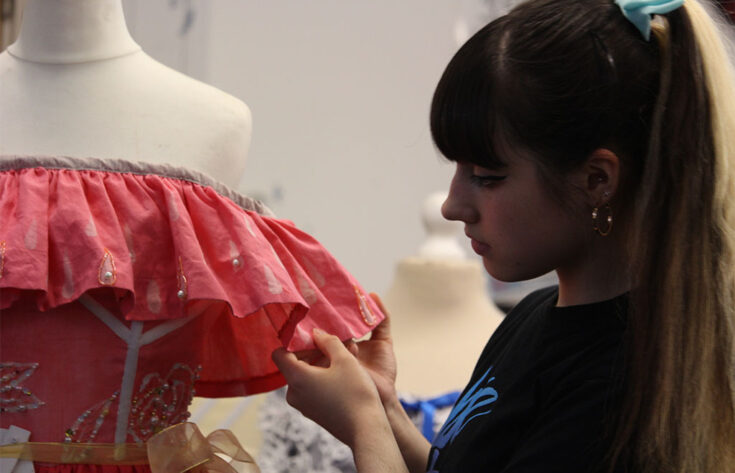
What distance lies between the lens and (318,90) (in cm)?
213

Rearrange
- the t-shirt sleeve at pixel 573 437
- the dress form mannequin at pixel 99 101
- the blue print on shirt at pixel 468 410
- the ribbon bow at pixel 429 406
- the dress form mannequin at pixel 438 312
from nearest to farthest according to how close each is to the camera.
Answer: the t-shirt sleeve at pixel 573 437
the blue print on shirt at pixel 468 410
the dress form mannequin at pixel 99 101
the ribbon bow at pixel 429 406
the dress form mannequin at pixel 438 312

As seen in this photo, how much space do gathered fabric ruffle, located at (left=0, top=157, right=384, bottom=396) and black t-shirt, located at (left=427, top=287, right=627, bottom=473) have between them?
171 millimetres

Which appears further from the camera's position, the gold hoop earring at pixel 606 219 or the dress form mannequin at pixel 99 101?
the dress form mannequin at pixel 99 101

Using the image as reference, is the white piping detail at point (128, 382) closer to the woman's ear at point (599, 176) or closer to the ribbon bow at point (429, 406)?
the woman's ear at point (599, 176)

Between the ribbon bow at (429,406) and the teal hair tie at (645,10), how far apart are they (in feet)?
3.47

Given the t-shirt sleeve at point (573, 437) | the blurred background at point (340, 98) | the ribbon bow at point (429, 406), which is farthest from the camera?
the blurred background at point (340, 98)

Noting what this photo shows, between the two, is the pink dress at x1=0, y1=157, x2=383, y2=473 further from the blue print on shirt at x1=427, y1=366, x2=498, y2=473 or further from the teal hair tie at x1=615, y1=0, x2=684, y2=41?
the teal hair tie at x1=615, y1=0, x2=684, y2=41

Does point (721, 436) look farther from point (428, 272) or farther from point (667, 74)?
point (428, 272)

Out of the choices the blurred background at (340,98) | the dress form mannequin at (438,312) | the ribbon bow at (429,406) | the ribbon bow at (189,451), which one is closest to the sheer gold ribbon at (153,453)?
the ribbon bow at (189,451)

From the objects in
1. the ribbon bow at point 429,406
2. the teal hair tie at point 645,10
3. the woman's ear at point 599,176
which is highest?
the teal hair tie at point 645,10

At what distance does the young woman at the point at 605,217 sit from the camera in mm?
643

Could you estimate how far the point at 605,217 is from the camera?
2.27 feet

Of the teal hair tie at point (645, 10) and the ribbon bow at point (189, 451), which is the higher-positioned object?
the teal hair tie at point (645, 10)

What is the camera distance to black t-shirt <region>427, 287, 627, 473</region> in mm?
640
